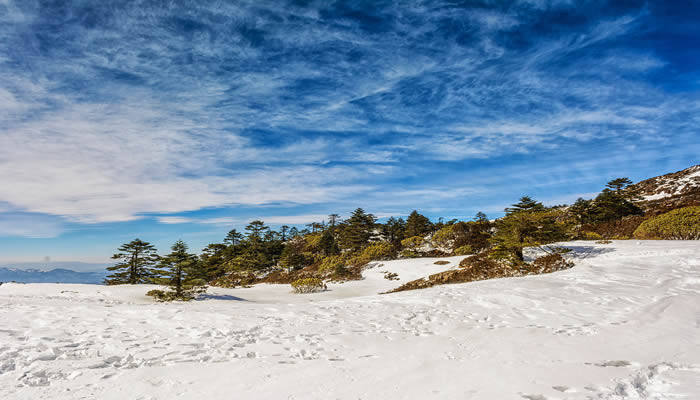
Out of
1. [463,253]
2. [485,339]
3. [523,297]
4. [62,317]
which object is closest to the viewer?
[485,339]

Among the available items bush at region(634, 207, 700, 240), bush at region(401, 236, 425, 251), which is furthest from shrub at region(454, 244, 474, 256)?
bush at region(634, 207, 700, 240)

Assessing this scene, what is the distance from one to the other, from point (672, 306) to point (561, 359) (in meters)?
5.11

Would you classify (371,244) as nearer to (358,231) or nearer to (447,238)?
(358,231)

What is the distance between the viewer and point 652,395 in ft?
10.7

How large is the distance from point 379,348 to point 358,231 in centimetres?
3451

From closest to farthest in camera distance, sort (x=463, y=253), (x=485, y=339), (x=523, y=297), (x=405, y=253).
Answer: (x=485, y=339)
(x=523, y=297)
(x=463, y=253)
(x=405, y=253)

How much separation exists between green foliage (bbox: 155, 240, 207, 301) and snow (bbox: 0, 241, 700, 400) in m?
6.85

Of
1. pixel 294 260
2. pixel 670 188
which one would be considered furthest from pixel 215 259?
pixel 670 188

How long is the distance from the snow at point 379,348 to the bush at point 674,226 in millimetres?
12495

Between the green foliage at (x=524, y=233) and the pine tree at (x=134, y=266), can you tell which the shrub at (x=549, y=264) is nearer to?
the green foliage at (x=524, y=233)

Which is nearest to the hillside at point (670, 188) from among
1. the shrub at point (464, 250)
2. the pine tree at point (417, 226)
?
the shrub at point (464, 250)

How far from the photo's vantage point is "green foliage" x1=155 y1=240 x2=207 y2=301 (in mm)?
14805

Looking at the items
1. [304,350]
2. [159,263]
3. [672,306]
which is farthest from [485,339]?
[159,263]

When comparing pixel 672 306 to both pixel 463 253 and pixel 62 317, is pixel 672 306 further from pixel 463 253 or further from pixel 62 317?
pixel 463 253
